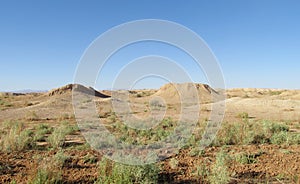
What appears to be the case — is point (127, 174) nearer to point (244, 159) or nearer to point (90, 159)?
point (90, 159)

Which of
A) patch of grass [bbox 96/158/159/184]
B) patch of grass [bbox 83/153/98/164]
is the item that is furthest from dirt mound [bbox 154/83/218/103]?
patch of grass [bbox 96/158/159/184]

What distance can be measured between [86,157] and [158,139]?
4109 mm

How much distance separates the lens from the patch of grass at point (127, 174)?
511 centimetres

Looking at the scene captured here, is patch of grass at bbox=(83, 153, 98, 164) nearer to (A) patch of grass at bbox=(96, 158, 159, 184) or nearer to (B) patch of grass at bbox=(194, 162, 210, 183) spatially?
(A) patch of grass at bbox=(96, 158, 159, 184)

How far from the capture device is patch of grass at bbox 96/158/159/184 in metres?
5.11

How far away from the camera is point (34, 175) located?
518cm

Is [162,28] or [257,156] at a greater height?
[162,28]

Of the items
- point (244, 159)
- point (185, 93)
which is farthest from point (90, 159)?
point (185, 93)

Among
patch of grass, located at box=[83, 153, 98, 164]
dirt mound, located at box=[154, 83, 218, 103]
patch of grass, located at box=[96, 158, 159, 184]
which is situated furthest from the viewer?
dirt mound, located at box=[154, 83, 218, 103]

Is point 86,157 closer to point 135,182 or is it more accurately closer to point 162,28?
point 135,182

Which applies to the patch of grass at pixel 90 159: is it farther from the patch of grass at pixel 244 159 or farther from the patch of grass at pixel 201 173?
the patch of grass at pixel 244 159

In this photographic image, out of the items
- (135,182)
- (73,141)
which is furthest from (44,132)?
(135,182)

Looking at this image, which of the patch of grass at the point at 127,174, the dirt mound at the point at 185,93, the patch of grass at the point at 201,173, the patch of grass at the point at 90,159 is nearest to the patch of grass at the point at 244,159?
the patch of grass at the point at 201,173

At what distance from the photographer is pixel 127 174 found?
5.23 meters
